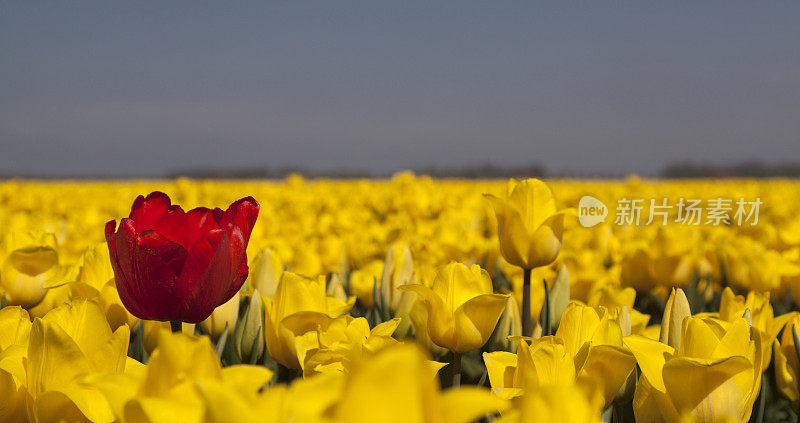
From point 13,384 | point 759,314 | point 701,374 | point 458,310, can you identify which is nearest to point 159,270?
point 13,384

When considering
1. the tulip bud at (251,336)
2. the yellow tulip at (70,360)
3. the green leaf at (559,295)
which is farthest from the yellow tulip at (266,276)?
Answer: the yellow tulip at (70,360)

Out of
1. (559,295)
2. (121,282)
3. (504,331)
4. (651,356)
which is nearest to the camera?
(651,356)

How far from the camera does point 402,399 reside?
0.46 m

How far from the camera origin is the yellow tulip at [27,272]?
1549mm

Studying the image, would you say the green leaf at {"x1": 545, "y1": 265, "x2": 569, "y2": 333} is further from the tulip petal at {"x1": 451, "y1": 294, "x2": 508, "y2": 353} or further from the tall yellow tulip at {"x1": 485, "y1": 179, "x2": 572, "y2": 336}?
the tulip petal at {"x1": 451, "y1": 294, "x2": 508, "y2": 353}

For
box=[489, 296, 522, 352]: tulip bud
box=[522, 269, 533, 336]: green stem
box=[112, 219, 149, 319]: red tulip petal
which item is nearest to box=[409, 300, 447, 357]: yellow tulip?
box=[489, 296, 522, 352]: tulip bud

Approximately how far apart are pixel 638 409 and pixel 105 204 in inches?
304

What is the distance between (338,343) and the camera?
0.98 m

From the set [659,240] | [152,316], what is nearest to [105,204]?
[659,240]

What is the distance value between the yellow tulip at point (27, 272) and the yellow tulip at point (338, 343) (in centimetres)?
83

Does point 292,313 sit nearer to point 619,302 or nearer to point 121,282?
point 121,282

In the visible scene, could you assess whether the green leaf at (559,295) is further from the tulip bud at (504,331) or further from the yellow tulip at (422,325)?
the yellow tulip at (422,325)

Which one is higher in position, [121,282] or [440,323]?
[121,282]

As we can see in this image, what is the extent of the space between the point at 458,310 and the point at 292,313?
30cm
